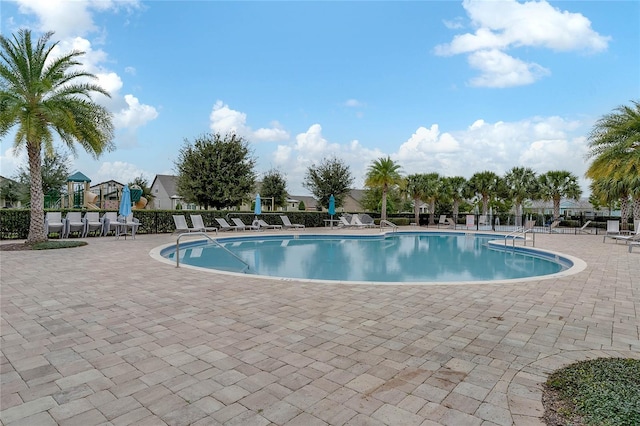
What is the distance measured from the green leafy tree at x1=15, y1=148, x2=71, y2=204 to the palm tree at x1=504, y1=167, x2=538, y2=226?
108 ft

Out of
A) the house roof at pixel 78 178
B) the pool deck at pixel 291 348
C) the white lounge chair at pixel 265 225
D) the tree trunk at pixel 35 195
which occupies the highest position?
the house roof at pixel 78 178

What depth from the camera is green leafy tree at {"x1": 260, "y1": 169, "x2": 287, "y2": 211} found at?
110ft

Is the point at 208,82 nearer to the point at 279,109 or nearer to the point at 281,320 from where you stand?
the point at 279,109

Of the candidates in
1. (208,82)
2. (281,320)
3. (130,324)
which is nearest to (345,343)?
(281,320)

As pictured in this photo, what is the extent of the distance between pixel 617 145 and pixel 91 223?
21.1m

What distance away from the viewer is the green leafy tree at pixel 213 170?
21438 mm

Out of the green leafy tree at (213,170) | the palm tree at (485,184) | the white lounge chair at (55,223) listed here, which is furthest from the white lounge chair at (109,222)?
the palm tree at (485,184)

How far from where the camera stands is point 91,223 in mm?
13594

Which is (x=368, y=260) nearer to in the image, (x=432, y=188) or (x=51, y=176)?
(x=432, y=188)

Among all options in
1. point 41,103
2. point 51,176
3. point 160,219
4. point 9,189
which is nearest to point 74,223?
point 160,219

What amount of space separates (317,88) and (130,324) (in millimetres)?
17895

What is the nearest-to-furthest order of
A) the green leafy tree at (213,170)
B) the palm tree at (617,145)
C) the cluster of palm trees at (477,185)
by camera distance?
the palm tree at (617,145) → the green leafy tree at (213,170) → the cluster of palm trees at (477,185)

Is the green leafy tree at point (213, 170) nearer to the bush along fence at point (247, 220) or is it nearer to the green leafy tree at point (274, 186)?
the bush along fence at point (247, 220)

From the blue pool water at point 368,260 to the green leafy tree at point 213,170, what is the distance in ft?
20.9
